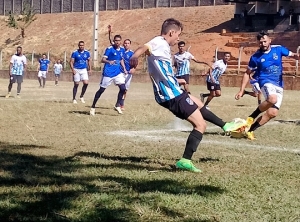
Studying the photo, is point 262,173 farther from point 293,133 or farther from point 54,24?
point 54,24

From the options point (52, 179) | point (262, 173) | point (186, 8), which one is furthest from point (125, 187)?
point (186, 8)

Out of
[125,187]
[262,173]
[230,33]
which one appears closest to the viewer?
[125,187]

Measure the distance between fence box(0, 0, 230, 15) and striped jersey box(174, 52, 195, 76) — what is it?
49.1 meters

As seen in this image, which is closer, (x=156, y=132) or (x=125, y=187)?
(x=125, y=187)

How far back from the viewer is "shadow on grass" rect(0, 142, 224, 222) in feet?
17.7

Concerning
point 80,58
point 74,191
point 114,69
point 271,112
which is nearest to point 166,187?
point 74,191

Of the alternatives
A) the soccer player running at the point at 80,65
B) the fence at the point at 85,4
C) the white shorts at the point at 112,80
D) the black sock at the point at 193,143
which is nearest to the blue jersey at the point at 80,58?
the soccer player running at the point at 80,65

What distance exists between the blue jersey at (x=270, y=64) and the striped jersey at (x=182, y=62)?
750cm

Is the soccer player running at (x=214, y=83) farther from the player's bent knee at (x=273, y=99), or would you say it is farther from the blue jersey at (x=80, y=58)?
the player's bent knee at (x=273, y=99)

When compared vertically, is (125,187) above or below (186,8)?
below

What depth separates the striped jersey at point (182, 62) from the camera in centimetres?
1900

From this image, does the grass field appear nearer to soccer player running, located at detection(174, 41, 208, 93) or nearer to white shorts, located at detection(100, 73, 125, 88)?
white shorts, located at detection(100, 73, 125, 88)

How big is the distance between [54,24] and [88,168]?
7233cm

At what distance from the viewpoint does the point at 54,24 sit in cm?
7844
